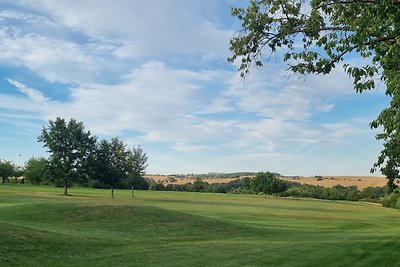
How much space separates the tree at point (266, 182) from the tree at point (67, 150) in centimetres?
4316

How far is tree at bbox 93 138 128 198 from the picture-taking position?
79688 millimetres

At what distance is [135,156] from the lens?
291 ft

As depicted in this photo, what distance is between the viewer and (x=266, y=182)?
356ft

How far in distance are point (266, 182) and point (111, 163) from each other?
40.9 m

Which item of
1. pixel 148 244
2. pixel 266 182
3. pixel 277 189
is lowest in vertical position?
pixel 148 244

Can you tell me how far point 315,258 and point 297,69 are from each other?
8.88 m

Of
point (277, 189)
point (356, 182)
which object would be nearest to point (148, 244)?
point (277, 189)

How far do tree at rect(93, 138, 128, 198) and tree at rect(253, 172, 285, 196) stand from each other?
3590 cm

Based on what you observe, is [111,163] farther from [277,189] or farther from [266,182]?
[277,189]

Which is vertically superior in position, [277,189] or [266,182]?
[266,182]

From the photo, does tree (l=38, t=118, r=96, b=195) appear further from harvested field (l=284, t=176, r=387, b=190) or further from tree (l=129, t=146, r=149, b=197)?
harvested field (l=284, t=176, r=387, b=190)

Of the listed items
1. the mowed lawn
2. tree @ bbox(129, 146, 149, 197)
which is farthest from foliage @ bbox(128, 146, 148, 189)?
the mowed lawn

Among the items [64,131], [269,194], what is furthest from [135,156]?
[269,194]

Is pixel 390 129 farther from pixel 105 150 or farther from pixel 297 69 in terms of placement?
pixel 105 150
